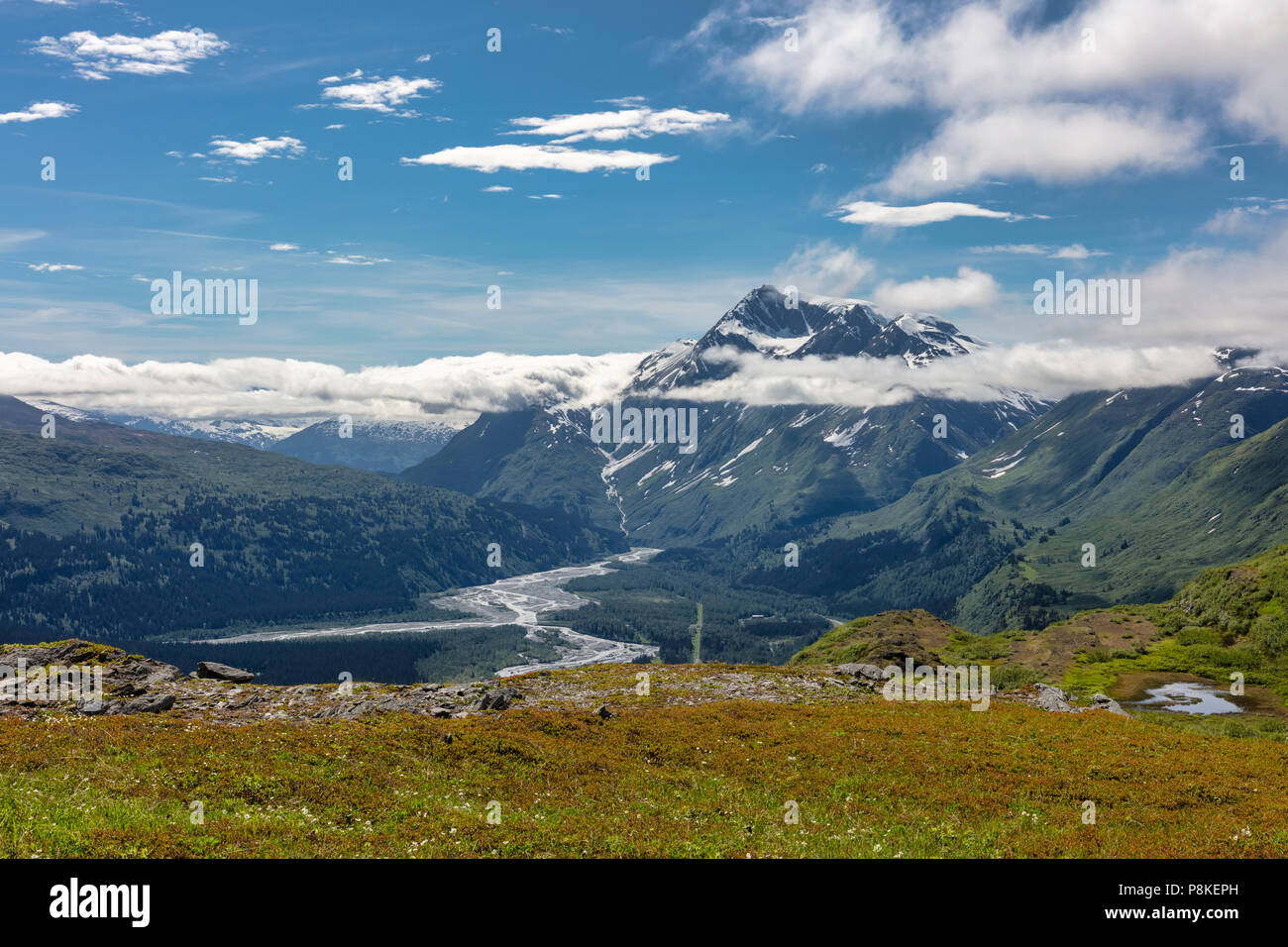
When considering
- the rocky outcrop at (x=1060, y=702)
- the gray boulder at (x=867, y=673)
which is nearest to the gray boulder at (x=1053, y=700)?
the rocky outcrop at (x=1060, y=702)

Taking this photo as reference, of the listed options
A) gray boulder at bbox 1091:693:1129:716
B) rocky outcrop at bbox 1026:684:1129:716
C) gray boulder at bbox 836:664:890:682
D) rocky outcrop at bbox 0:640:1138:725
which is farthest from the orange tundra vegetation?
gray boulder at bbox 836:664:890:682

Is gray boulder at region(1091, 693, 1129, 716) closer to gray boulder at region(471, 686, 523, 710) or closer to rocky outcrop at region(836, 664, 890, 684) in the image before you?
rocky outcrop at region(836, 664, 890, 684)

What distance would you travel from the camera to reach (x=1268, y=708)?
9556cm

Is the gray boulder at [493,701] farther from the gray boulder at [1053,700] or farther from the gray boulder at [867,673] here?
the gray boulder at [1053,700]

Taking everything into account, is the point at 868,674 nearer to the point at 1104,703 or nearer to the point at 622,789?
the point at 1104,703

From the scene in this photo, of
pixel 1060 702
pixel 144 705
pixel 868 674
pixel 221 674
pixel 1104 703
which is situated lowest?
pixel 1104 703

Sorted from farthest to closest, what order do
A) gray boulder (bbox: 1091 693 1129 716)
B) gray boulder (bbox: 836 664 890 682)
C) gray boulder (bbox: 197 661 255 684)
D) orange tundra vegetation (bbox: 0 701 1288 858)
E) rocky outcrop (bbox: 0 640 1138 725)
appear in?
gray boulder (bbox: 836 664 890 682) → gray boulder (bbox: 1091 693 1129 716) → gray boulder (bbox: 197 661 255 684) → rocky outcrop (bbox: 0 640 1138 725) → orange tundra vegetation (bbox: 0 701 1288 858)

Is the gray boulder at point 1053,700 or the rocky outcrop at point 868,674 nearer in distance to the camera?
the gray boulder at point 1053,700

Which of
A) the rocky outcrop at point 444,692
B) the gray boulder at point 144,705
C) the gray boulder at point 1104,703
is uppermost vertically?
the gray boulder at point 144,705

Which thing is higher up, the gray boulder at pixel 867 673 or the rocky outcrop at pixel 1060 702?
the gray boulder at pixel 867 673

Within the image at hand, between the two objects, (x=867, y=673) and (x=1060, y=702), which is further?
(x=867, y=673)

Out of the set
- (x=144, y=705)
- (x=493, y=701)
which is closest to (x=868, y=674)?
(x=493, y=701)

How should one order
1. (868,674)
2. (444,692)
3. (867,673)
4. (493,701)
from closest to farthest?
(493,701), (444,692), (868,674), (867,673)
